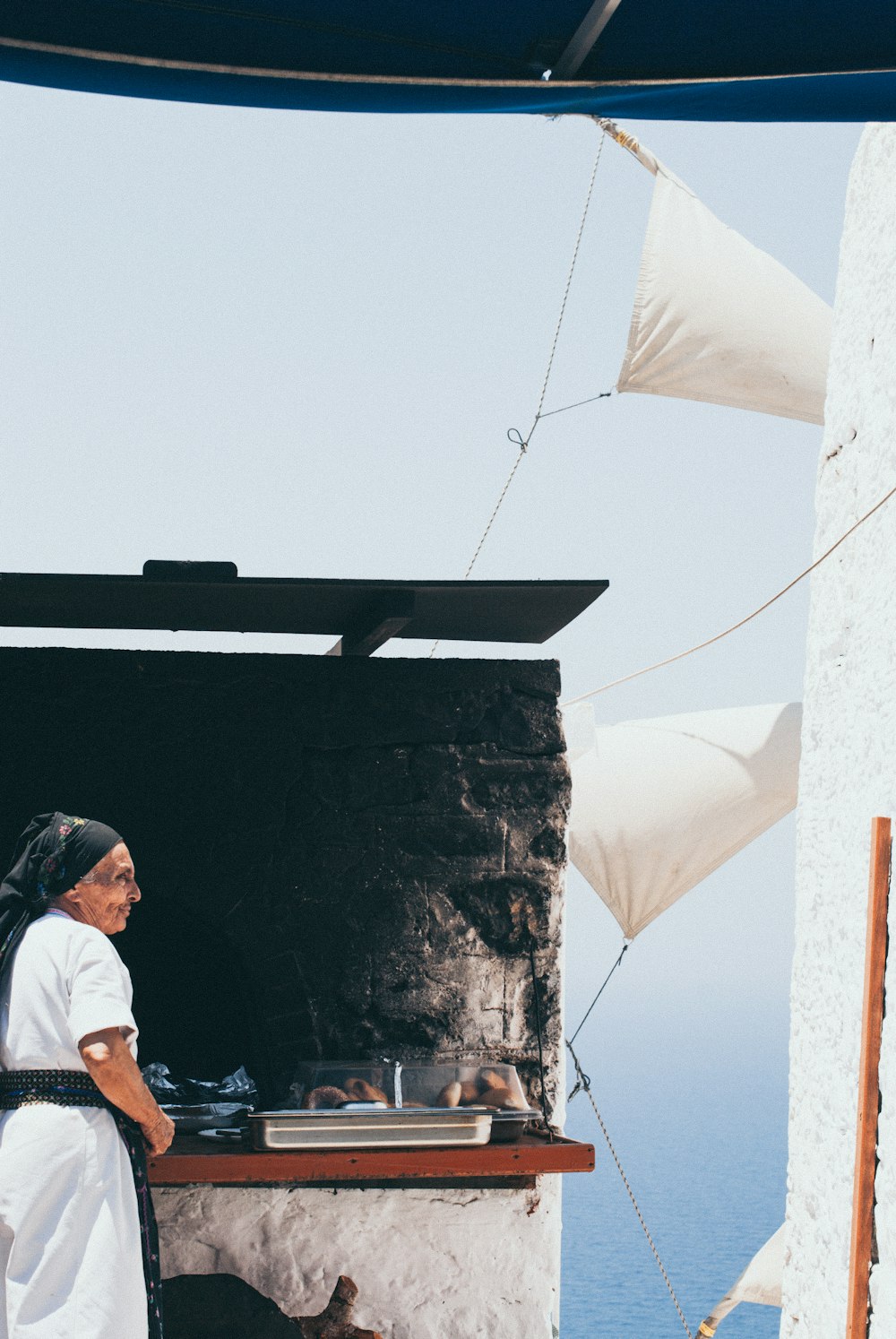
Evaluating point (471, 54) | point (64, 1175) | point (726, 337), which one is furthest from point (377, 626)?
point (726, 337)

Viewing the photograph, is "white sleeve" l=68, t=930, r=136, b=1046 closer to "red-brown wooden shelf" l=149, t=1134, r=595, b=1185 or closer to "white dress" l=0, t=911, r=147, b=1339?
"white dress" l=0, t=911, r=147, b=1339

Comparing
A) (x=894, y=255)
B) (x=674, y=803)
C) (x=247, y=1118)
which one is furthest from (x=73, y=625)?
(x=674, y=803)

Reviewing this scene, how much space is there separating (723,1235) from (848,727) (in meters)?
25.9

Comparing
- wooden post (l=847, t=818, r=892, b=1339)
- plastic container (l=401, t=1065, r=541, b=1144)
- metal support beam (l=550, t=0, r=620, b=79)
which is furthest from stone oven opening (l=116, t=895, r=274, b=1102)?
metal support beam (l=550, t=0, r=620, b=79)

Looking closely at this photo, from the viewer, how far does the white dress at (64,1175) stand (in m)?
2.43

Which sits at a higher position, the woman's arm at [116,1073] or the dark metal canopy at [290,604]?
the dark metal canopy at [290,604]

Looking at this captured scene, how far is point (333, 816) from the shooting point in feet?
12.6

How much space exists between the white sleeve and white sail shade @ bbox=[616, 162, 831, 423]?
872 centimetres

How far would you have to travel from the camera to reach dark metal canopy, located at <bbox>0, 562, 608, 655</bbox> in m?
3.33

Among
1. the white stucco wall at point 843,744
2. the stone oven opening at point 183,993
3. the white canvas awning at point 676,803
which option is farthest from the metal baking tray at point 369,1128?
the white canvas awning at point 676,803

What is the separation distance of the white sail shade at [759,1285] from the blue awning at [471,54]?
26.9 ft

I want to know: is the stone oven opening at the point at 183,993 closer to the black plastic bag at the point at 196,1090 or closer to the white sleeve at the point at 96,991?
the black plastic bag at the point at 196,1090

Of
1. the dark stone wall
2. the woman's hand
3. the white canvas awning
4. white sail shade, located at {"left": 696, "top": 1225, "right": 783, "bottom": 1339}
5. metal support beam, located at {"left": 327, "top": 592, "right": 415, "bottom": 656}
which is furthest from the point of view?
the white canvas awning

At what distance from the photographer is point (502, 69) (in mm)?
1690
